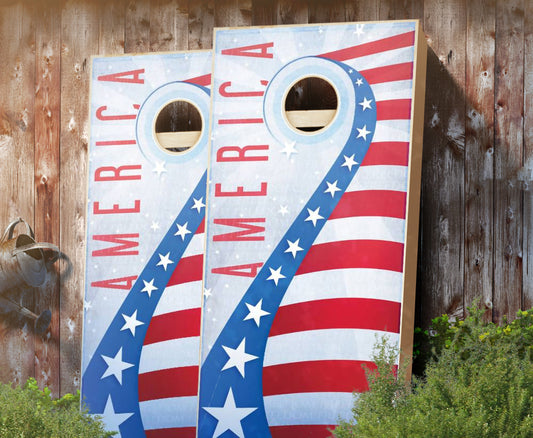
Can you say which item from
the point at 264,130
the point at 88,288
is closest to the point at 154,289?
the point at 88,288

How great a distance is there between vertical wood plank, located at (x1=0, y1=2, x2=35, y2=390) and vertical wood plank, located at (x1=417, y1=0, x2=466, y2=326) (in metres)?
2.43

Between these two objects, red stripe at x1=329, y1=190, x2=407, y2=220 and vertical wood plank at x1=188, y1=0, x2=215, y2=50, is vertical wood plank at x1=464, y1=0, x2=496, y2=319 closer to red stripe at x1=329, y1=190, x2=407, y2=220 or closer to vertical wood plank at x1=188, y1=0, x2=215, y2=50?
red stripe at x1=329, y1=190, x2=407, y2=220

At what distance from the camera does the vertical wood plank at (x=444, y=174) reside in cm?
342

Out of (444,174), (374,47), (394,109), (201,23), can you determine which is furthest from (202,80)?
(444,174)

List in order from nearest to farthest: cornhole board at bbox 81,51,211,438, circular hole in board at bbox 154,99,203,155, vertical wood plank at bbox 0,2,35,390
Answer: cornhole board at bbox 81,51,211,438 < circular hole in board at bbox 154,99,203,155 < vertical wood plank at bbox 0,2,35,390

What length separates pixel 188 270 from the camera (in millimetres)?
3498

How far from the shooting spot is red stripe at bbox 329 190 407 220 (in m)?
3.07

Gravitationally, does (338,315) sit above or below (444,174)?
below

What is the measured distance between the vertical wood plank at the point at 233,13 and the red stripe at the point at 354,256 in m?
1.48

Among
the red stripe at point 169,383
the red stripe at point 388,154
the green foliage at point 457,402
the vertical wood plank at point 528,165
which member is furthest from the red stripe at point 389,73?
the red stripe at point 169,383

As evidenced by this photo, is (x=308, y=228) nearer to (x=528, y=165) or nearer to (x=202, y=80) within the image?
(x=202, y=80)

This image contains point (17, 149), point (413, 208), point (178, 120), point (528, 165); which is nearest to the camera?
point (413, 208)

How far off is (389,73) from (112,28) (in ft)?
5.98

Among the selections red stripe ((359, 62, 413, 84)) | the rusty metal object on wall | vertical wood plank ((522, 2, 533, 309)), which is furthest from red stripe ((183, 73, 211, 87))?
vertical wood plank ((522, 2, 533, 309))
